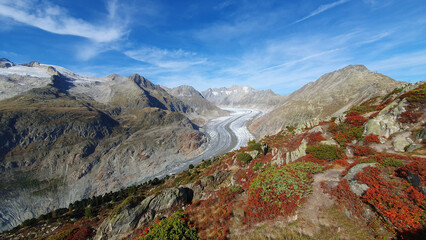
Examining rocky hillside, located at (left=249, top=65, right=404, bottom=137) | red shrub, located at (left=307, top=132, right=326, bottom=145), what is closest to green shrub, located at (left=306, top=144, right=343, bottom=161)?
red shrub, located at (left=307, top=132, right=326, bottom=145)

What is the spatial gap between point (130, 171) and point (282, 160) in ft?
291

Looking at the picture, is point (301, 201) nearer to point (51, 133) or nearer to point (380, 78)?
point (380, 78)

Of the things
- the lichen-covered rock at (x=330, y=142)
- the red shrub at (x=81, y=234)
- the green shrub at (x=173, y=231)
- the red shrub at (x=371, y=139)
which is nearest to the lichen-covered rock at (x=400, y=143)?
the red shrub at (x=371, y=139)

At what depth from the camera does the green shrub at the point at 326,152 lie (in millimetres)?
19652

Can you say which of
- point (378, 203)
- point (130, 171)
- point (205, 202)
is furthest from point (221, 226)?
point (130, 171)

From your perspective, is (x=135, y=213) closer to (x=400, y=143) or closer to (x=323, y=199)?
(x=323, y=199)

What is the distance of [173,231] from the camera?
13.0 meters

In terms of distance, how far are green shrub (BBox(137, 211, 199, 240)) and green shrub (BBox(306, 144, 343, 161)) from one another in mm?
17282

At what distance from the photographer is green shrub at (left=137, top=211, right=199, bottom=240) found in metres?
12.6

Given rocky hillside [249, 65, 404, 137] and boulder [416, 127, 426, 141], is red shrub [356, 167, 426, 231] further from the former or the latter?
Answer: rocky hillside [249, 65, 404, 137]

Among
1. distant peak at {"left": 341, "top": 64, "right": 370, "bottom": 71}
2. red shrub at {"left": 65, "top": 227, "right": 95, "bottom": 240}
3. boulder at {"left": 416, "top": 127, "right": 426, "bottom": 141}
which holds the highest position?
distant peak at {"left": 341, "top": 64, "right": 370, "bottom": 71}

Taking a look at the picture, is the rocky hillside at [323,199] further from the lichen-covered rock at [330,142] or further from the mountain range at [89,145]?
the mountain range at [89,145]

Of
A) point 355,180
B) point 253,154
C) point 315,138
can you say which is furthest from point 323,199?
point 253,154

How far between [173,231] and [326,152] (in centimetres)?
1994
